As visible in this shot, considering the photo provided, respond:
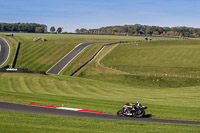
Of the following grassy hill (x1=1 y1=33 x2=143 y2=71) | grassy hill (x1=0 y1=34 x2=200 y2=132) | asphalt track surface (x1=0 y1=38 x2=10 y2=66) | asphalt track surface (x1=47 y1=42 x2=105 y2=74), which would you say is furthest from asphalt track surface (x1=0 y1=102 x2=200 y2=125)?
asphalt track surface (x1=0 y1=38 x2=10 y2=66)

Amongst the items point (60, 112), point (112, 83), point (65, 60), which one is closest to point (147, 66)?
point (112, 83)

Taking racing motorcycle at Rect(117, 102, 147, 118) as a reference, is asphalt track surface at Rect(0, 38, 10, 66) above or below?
below

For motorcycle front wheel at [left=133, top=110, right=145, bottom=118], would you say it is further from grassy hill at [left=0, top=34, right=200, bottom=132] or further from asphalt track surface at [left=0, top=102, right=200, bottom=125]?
grassy hill at [left=0, top=34, right=200, bottom=132]

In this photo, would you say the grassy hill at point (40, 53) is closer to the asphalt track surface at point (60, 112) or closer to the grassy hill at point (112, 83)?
the grassy hill at point (112, 83)

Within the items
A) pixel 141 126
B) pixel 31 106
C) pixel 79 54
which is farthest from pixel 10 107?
pixel 79 54

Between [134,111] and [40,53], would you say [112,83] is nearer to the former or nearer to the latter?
[134,111]

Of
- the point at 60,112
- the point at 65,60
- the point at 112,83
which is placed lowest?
the point at 112,83

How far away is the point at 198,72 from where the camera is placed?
7638 cm

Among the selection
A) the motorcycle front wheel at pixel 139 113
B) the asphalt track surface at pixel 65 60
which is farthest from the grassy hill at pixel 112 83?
the asphalt track surface at pixel 65 60

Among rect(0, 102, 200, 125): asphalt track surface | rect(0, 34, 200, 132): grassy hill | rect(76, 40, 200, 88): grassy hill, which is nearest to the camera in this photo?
rect(0, 102, 200, 125): asphalt track surface

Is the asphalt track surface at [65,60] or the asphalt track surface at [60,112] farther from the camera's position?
the asphalt track surface at [65,60]

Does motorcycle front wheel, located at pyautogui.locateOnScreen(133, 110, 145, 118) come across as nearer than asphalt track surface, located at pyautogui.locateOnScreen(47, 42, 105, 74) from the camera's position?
Yes

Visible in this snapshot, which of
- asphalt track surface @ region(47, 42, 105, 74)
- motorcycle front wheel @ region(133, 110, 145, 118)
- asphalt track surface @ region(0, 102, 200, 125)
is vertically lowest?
asphalt track surface @ region(47, 42, 105, 74)

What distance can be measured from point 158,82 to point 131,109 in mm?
41315
